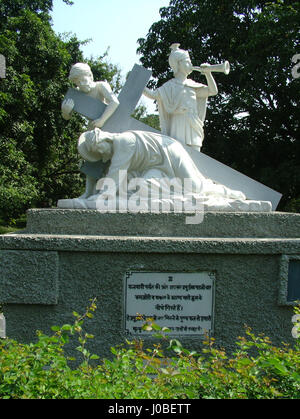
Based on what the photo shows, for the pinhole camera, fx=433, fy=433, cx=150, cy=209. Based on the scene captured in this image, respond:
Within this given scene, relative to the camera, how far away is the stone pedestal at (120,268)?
3.52 metres

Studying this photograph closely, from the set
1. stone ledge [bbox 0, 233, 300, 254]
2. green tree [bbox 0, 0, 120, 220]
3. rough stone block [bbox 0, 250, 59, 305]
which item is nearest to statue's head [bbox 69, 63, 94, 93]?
stone ledge [bbox 0, 233, 300, 254]

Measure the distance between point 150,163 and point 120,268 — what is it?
1.21m

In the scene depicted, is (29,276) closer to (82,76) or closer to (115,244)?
(115,244)

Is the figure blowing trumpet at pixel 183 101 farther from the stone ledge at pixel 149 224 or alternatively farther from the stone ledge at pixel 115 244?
the stone ledge at pixel 115 244

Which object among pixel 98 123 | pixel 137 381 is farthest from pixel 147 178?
pixel 137 381

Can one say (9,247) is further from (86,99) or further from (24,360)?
(86,99)

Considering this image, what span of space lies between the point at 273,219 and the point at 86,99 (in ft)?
7.33

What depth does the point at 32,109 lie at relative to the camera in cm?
1193

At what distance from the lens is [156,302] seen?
3590mm

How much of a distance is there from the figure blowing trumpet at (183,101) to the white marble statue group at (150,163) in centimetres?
1

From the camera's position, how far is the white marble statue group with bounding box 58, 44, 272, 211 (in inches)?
158

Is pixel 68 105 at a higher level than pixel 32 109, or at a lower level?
Result: lower

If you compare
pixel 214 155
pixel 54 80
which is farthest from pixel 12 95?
pixel 214 155

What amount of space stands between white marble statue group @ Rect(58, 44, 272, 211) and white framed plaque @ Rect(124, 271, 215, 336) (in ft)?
2.19
